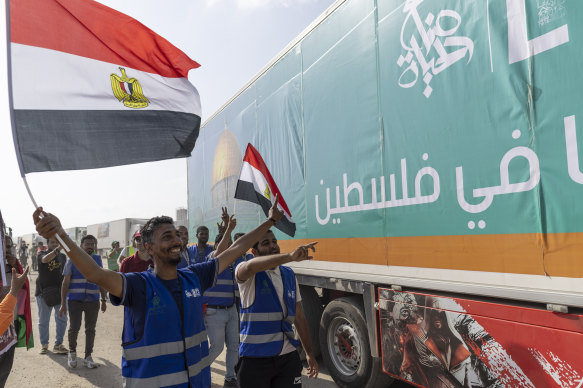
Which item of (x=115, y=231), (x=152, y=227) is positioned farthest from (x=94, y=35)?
(x=115, y=231)

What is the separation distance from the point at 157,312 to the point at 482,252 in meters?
2.19

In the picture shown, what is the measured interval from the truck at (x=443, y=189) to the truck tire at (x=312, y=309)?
0.06 feet

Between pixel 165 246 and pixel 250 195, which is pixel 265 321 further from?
pixel 250 195

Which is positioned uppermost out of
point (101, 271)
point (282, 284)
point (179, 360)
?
point (101, 271)

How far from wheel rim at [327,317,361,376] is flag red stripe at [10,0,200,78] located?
3.11 m

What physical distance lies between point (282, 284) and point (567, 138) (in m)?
2.12

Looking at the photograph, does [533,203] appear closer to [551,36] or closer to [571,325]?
[571,325]

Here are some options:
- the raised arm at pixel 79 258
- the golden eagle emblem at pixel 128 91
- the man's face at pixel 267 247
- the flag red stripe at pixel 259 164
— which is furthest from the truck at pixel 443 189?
the raised arm at pixel 79 258

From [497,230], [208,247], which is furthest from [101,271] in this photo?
[208,247]

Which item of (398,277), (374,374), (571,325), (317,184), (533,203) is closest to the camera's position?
(571,325)

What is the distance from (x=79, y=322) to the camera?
6.00 m

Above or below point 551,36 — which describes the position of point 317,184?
below

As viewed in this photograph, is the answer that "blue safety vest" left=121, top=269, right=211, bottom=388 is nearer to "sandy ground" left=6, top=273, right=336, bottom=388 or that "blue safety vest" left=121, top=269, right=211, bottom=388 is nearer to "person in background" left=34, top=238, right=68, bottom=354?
"sandy ground" left=6, top=273, right=336, bottom=388

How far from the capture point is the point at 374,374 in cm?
409
